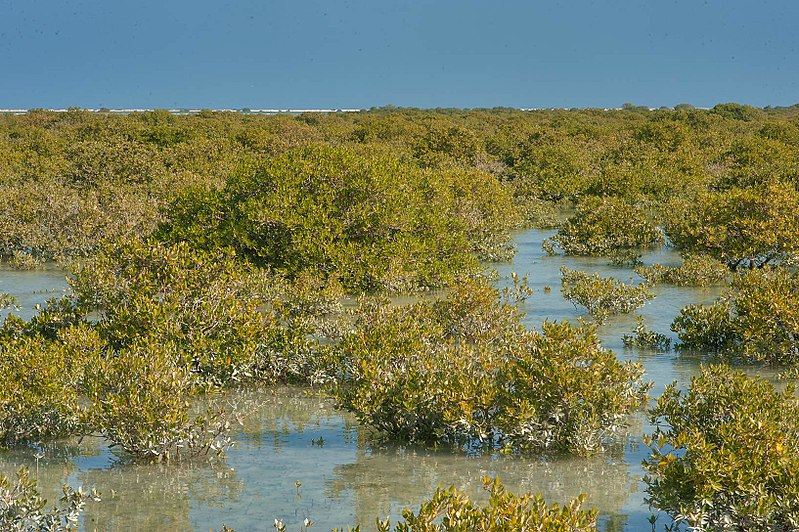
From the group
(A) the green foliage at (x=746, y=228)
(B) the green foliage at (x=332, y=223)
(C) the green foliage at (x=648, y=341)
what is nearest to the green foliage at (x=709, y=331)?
(C) the green foliage at (x=648, y=341)

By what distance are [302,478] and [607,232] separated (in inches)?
603

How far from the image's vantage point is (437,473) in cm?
783

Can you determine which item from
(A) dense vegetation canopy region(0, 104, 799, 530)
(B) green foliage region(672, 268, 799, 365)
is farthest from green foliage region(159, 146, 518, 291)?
(B) green foliage region(672, 268, 799, 365)

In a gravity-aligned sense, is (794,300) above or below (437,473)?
above

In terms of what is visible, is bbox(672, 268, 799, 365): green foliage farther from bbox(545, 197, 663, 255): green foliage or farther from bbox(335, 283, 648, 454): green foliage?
bbox(545, 197, 663, 255): green foliage

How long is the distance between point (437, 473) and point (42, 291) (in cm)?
1109

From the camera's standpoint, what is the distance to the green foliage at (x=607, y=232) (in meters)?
21.8

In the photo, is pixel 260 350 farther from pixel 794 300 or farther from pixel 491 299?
pixel 794 300

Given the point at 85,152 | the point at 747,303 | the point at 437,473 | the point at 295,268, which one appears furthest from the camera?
the point at 85,152

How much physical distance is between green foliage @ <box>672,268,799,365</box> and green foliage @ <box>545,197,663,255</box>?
363 inches

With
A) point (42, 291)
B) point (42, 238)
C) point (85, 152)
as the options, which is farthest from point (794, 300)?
point (85, 152)

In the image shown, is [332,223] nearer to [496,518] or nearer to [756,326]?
[756,326]

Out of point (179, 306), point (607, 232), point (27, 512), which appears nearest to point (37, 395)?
point (179, 306)

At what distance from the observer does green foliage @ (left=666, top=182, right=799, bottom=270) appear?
17.3 metres
